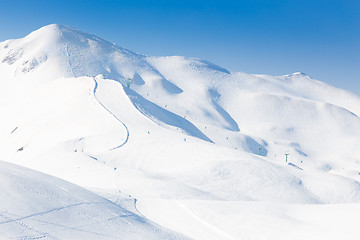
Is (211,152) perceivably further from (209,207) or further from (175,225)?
(175,225)

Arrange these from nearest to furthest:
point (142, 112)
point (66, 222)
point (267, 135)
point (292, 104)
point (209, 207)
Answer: point (66, 222), point (209, 207), point (142, 112), point (267, 135), point (292, 104)

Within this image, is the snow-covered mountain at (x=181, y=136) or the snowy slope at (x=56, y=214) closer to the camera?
the snowy slope at (x=56, y=214)

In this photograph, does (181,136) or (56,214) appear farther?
(181,136)

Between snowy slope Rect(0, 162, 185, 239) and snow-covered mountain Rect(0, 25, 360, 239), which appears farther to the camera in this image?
snow-covered mountain Rect(0, 25, 360, 239)

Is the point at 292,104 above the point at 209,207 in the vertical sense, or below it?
above

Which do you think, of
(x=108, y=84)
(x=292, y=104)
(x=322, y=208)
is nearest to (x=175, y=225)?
(x=322, y=208)

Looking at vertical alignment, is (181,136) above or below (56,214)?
above

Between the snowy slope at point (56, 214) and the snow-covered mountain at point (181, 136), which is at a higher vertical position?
the snow-covered mountain at point (181, 136)

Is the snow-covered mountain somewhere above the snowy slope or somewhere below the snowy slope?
above

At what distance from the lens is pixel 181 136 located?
45.9 m

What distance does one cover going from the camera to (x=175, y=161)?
38.1 metres

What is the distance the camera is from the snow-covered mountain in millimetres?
22156

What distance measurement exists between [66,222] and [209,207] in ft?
32.5

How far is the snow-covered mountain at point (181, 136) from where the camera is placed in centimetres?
2216
